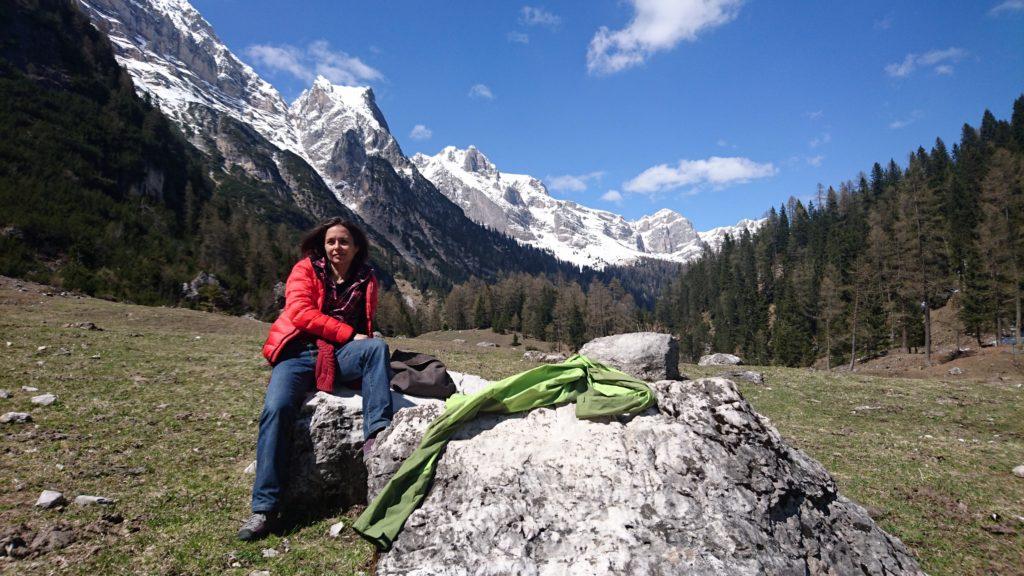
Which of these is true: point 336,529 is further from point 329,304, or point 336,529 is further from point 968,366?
point 968,366

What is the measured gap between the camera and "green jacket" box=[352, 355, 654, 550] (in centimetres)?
440

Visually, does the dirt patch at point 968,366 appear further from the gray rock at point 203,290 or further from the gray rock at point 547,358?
the gray rock at point 203,290

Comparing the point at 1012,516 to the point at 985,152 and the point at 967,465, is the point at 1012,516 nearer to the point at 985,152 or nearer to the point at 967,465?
the point at 967,465

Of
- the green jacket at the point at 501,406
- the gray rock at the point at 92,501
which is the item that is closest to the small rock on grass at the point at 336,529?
the green jacket at the point at 501,406

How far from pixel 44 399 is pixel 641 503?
12.0m

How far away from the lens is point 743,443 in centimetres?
430

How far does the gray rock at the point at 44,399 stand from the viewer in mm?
8750

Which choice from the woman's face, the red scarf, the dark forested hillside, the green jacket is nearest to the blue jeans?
the red scarf

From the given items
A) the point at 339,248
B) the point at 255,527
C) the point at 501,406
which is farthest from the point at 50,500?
the point at 501,406

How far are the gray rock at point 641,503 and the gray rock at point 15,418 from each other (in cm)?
785

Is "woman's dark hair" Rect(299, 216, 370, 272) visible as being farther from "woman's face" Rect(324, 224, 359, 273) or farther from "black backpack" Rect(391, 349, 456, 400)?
"black backpack" Rect(391, 349, 456, 400)

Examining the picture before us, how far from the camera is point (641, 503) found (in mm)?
3885

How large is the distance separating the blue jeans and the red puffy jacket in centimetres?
16

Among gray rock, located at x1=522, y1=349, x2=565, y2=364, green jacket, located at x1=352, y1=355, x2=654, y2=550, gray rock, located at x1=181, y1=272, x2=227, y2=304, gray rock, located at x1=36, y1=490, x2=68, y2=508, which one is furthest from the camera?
gray rock, located at x1=181, y1=272, x2=227, y2=304
